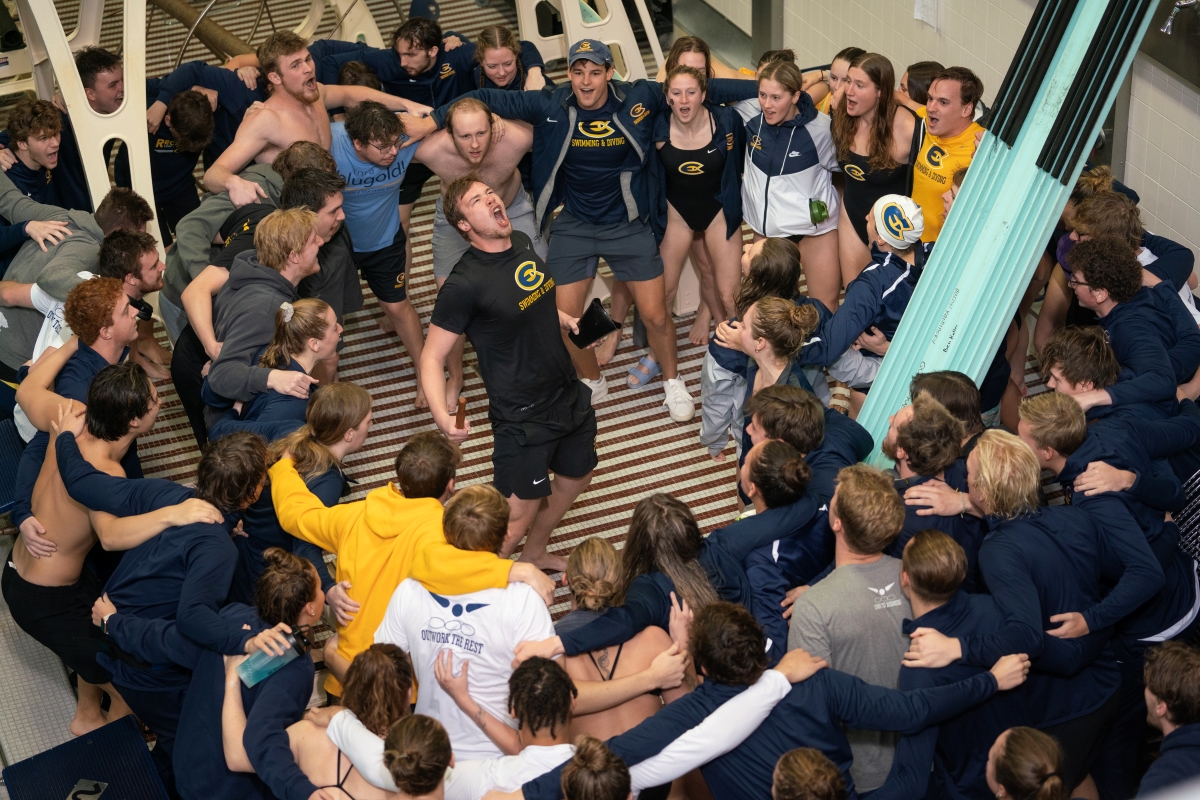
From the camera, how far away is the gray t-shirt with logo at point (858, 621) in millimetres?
3340

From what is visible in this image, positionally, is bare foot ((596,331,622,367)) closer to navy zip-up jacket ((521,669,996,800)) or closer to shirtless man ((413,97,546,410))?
shirtless man ((413,97,546,410))

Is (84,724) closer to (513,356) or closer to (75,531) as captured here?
(75,531)

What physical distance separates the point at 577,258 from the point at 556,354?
4.07ft

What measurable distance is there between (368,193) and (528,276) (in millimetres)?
1500

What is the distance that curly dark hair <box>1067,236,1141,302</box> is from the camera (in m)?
4.51

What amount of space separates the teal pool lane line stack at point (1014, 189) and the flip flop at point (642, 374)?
6.26 feet

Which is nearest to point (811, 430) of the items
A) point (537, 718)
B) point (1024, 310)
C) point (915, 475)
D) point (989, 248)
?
point (915, 475)

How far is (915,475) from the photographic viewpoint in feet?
12.6

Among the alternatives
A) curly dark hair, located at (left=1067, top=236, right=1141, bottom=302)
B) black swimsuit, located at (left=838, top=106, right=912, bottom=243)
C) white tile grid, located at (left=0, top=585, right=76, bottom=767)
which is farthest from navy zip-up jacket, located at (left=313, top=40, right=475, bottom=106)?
curly dark hair, located at (left=1067, top=236, right=1141, bottom=302)

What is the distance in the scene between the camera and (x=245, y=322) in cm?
470

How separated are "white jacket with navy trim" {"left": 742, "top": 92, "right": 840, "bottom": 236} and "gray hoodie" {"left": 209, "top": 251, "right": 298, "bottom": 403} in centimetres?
233

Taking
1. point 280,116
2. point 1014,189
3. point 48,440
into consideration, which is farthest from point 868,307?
point 48,440

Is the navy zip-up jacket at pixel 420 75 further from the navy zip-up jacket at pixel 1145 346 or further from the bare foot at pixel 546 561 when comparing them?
the navy zip-up jacket at pixel 1145 346

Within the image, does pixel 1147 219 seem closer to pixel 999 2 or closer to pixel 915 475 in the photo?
pixel 999 2
